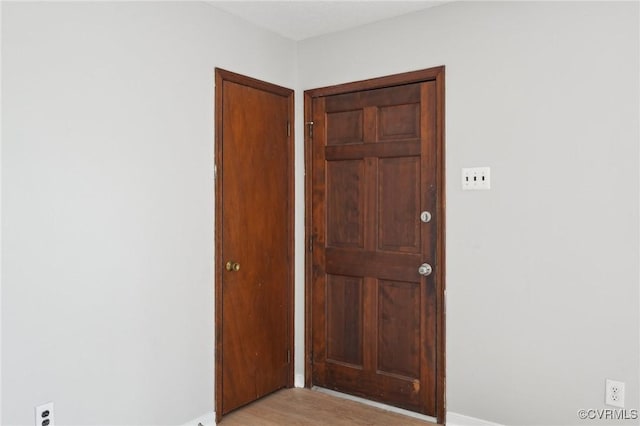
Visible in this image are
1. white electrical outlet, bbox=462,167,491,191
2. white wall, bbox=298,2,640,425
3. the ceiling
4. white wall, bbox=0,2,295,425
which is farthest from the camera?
the ceiling

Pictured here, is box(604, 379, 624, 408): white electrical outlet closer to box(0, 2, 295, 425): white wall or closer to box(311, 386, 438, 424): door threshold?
box(311, 386, 438, 424): door threshold

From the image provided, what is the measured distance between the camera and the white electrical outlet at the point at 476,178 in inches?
103

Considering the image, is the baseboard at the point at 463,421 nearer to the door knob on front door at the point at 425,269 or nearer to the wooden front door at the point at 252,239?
the door knob on front door at the point at 425,269

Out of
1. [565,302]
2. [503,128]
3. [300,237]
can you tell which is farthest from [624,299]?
[300,237]

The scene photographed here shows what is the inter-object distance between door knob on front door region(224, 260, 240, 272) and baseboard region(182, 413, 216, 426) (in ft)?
2.71

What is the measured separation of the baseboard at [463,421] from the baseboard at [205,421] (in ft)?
4.38

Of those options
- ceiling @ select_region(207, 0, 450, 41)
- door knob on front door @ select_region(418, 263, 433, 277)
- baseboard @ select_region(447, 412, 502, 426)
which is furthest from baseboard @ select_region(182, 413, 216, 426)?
→ ceiling @ select_region(207, 0, 450, 41)

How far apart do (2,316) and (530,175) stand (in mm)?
2466

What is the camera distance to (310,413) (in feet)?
9.70

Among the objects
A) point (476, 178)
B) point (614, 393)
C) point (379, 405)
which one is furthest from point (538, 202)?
point (379, 405)

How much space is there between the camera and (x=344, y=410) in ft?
9.82

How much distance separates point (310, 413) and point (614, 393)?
162 centimetres

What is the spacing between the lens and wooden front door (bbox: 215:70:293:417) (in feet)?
9.41

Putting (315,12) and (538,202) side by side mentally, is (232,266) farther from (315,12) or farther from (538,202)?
(538,202)
